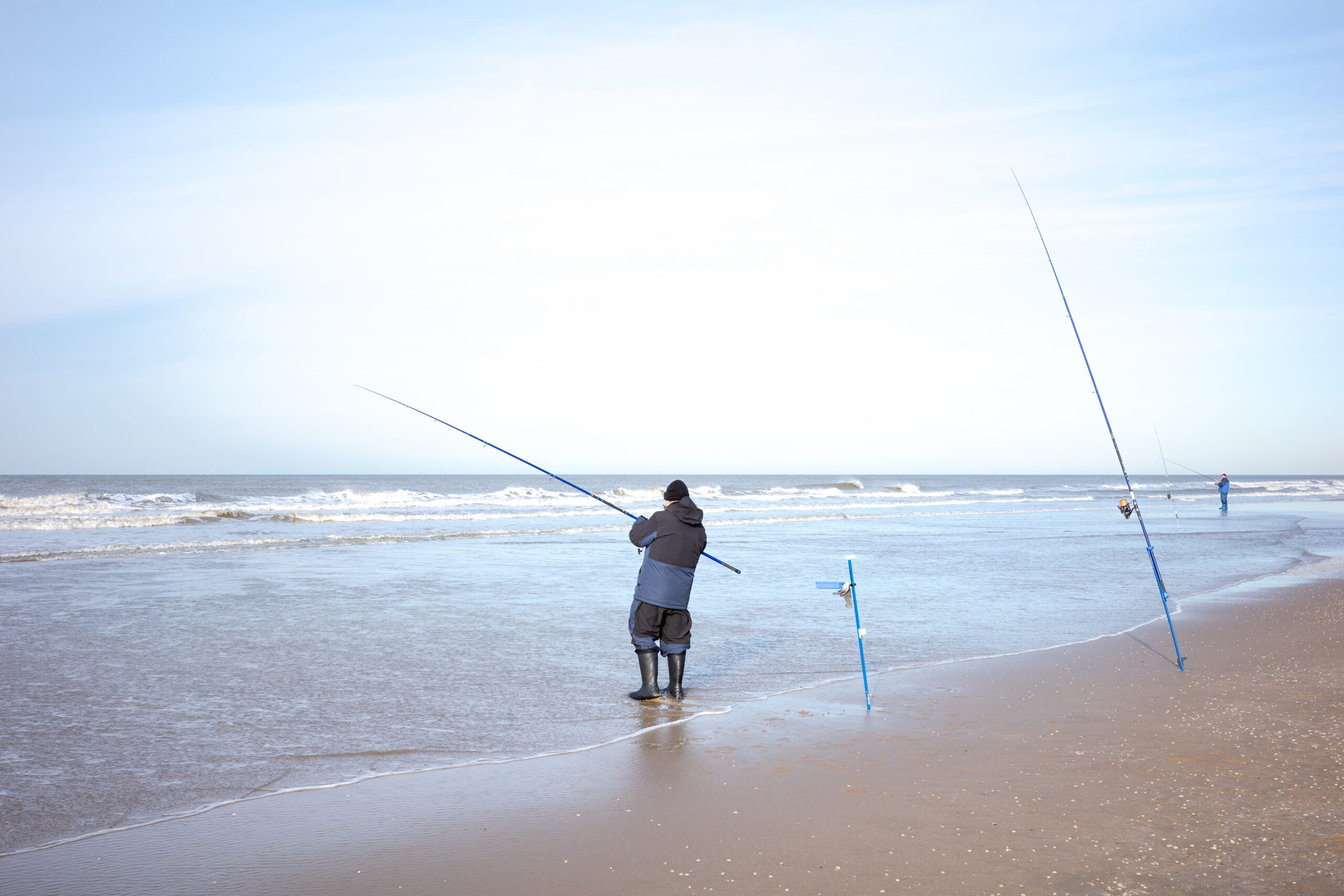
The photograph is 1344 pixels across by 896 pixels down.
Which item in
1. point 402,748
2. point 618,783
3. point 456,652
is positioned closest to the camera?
point 618,783

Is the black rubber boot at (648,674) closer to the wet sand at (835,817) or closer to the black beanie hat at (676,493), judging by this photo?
the wet sand at (835,817)

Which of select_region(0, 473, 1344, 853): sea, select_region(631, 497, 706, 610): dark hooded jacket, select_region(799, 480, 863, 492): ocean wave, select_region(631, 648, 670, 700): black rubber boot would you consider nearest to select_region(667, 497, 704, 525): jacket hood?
select_region(631, 497, 706, 610): dark hooded jacket

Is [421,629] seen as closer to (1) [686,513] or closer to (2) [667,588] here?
(2) [667,588]

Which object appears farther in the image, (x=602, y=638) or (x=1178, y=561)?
(x=1178, y=561)

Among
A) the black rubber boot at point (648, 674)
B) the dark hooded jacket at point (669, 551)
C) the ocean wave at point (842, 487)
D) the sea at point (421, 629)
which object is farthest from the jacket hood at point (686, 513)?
the ocean wave at point (842, 487)

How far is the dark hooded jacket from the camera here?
21.0 feet

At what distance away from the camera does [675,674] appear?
6.56m

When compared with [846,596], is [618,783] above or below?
below

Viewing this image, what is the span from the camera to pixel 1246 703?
20.0ft

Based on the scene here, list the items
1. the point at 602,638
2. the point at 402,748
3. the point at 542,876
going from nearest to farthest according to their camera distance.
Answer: the point at 542,876 → the point at 402,748 → the point at 602,638

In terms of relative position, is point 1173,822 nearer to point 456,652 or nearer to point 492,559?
point 456,652

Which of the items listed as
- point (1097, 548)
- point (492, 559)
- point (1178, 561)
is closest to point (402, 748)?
Answer: point (492, 559)

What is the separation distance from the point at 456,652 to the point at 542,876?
4853 millimetres

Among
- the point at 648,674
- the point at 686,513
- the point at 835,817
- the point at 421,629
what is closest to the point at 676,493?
the point at 686,513
